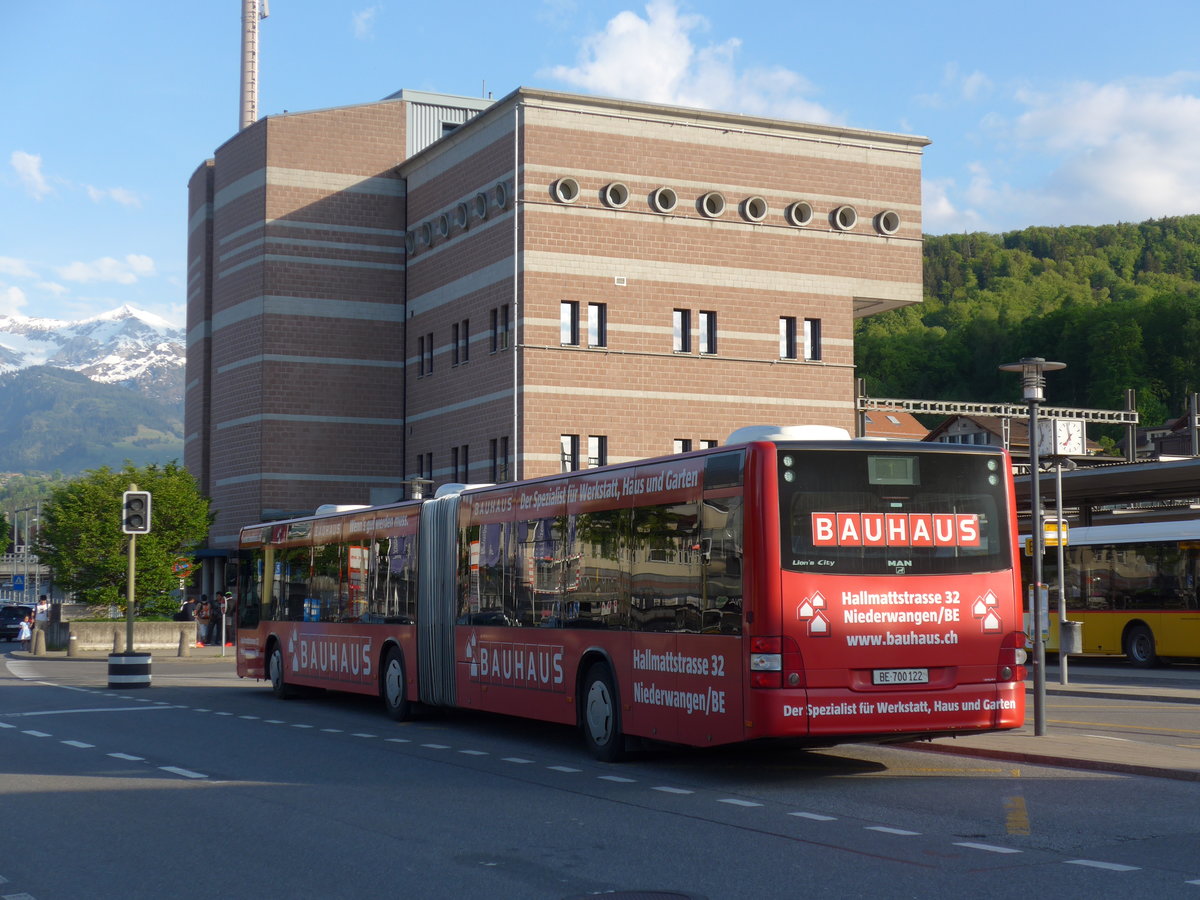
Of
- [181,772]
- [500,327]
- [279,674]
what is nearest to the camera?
[181,772]

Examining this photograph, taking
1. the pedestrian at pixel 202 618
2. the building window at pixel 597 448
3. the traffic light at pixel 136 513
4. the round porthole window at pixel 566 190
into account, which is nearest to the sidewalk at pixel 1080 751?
the traffic light at pixel 136 513

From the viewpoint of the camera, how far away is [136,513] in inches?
1029

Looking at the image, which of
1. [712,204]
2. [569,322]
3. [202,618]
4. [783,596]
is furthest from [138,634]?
[783,596]

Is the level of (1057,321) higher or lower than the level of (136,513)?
higher

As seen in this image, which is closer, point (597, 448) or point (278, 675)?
point (278, 675)

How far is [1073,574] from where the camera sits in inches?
1347

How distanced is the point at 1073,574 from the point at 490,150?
76.2 ft

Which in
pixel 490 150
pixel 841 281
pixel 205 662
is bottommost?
pixel 205 662

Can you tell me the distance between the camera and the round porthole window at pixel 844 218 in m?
49.8

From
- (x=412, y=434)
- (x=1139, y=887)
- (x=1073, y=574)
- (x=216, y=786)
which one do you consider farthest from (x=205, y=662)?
(x=1139, y=887)

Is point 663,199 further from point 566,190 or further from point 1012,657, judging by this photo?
point 1012,657

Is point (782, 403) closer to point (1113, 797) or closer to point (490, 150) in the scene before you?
point (490, 150)

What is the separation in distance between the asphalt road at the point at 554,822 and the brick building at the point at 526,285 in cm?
2994

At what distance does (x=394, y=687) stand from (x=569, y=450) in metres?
26.5
